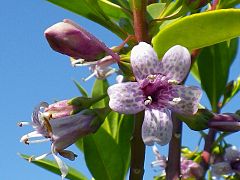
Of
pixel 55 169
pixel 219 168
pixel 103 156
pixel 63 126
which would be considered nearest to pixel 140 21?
pixel 63 126

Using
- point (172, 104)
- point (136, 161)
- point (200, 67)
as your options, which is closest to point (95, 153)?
point (136, 161)

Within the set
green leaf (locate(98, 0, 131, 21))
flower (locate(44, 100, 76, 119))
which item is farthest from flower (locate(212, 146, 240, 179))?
flower (locate(44, 100, 76, 119))

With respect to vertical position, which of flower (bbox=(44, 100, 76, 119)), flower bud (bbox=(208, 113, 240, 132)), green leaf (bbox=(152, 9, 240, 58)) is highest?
green leaf (bbox=(152, 9, 240, 58))

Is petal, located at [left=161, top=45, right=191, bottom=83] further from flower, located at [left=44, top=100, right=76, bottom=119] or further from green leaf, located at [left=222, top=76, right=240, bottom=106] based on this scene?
green leaf, located at [left=222, top=76, right=240, bottom=106]

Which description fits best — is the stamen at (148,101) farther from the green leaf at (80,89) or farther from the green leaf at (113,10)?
the green leaf at (80,89)

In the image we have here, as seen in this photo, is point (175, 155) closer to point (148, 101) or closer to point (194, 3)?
point (148, 101)

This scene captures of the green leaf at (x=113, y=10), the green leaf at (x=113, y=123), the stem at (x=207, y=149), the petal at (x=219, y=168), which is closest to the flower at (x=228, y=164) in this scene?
the petal at (x=219, y=168)
